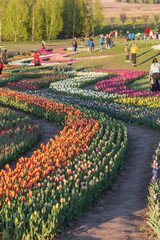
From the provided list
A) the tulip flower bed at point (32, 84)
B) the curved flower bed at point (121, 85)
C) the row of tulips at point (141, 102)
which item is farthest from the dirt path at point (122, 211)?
the tulip flower bed at point (32, 84)

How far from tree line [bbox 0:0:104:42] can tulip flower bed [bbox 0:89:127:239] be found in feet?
198

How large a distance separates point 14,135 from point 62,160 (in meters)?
3.02

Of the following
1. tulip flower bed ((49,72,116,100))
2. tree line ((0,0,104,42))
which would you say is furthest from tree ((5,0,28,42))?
tulip flower bed ((49,72,116,100))

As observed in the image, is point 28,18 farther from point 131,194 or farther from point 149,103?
point 131,194

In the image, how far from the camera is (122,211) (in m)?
6.10

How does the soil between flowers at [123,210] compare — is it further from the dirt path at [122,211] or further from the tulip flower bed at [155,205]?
the tulip flower bed at [155,205]

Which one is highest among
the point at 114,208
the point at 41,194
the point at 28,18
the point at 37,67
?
the point at 28,18

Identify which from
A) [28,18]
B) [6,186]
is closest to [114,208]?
[6,186]

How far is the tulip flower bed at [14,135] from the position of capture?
8.38 metres

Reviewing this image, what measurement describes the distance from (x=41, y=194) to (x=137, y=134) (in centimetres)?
595

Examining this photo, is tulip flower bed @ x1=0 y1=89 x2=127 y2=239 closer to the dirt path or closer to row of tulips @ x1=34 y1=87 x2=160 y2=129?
the dirt path

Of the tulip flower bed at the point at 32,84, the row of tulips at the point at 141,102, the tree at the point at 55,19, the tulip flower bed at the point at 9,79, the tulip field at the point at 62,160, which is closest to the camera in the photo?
the tulip field at the point at 62,160

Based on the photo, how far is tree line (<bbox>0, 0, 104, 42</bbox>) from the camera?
66250mm

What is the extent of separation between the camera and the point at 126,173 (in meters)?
8.01
